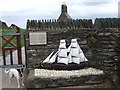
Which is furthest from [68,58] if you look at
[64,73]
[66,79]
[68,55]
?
[66,79]

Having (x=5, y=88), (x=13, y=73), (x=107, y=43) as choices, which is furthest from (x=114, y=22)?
(x=5, y=88)

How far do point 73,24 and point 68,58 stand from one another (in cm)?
122

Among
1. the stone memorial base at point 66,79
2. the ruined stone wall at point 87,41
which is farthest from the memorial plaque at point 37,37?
the stone memorial base at point 66,79

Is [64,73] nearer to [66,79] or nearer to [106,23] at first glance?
[66,79]

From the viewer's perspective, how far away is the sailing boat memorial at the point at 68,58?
5.57 meters

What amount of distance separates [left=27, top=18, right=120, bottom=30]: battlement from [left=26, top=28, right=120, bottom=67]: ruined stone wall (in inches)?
5.6

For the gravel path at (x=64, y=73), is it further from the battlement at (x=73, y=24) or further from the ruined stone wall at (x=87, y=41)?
the battlement at (x=73, y=24)

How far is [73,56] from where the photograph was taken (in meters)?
5.66

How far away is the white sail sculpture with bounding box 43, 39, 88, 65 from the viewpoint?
559 centimetres

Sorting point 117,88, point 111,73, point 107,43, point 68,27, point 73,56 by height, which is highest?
point 68,27

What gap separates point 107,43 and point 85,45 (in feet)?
2.45

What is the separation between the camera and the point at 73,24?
5992 millimetres

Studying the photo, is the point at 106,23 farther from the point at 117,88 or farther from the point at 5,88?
the point at 5,88

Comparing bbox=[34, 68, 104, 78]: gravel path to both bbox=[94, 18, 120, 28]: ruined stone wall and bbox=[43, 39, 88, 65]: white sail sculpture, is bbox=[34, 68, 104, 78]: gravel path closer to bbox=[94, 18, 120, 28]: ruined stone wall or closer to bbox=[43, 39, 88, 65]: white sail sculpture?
bbox=[43, 39, 88, 65]: white sail sculpture
